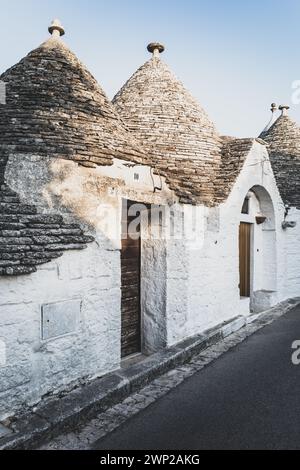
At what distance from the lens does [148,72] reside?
9.20 meters

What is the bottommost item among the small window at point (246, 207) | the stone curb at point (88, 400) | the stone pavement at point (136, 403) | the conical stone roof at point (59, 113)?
the stone pavement at point (136, 403)

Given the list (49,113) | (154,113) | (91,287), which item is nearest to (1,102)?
(49,113)

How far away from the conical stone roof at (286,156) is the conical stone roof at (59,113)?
7.12 metres

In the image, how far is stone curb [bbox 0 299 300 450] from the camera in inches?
134

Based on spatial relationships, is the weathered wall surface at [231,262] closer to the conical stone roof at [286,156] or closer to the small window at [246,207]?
the small window at [246,207]

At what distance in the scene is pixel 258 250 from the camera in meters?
9.95

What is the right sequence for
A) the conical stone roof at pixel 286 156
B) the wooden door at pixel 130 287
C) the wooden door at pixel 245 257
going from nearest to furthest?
the wooden door at pixel 130 287
the wooden door at pixel 245 257
the conical stone roof at pixel 286 156

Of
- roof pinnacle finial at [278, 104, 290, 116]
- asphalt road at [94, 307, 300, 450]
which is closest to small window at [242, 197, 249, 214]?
asphalt road at [94, 307, 300, 450]

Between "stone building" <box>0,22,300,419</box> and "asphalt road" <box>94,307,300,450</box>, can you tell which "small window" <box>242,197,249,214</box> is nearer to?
"stone building" <box>0,22,300,419</box>

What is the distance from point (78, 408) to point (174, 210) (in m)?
3.46

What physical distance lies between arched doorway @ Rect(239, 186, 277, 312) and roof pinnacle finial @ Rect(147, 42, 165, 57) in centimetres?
445

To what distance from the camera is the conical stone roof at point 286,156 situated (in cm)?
1125

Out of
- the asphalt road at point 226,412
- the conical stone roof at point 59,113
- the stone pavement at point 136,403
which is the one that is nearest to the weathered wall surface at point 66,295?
the conical stone roof at point 59,113

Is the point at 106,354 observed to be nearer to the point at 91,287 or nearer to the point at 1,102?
the point at 91,287
